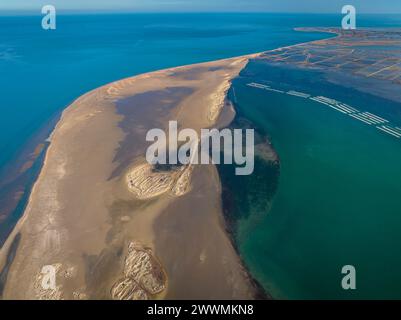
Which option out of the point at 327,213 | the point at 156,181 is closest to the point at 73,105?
the point at 156,181

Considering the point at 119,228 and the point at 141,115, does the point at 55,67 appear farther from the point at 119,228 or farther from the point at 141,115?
the point at 119,228

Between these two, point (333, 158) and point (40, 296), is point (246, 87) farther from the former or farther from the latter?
point (40, 296)

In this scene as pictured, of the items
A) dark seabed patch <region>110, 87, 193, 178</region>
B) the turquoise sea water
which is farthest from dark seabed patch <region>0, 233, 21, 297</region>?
dark seabed patch <region>110, 87, 193, 178</region>

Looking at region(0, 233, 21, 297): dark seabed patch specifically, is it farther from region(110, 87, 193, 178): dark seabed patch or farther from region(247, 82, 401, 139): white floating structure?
region(247, 82, 401, 139): white floating structure

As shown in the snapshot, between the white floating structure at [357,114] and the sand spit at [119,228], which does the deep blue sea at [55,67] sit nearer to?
the sand spit at [119,228]

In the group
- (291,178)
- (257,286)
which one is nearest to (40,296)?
(257,286)
